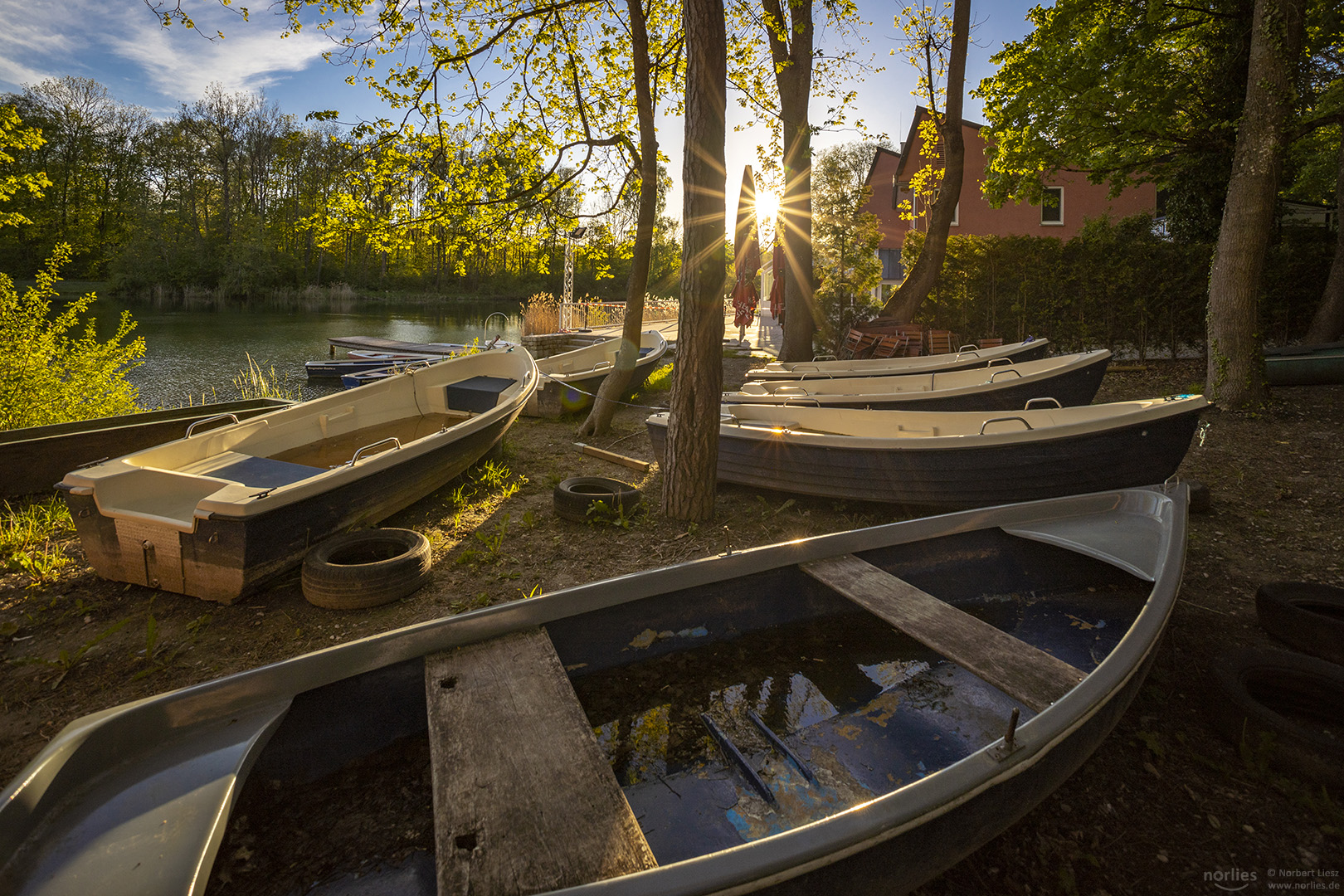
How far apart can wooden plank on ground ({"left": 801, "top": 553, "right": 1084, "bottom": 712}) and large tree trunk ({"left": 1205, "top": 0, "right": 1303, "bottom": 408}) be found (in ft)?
25.5

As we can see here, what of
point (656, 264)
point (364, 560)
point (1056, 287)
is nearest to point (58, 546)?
point (364, 560)

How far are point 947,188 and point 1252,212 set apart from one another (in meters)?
4.99

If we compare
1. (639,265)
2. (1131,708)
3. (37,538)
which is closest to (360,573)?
(37,538)

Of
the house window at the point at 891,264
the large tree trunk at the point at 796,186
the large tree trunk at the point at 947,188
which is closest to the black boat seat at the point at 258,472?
the large tree trunk at the point at 796,186

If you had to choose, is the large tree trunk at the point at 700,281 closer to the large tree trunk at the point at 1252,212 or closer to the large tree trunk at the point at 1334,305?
the large tree trunk at the point at 1252,212

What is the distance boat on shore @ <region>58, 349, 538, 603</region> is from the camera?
3.59 metres

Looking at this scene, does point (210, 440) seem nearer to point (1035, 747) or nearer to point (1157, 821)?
point (1035, 747)

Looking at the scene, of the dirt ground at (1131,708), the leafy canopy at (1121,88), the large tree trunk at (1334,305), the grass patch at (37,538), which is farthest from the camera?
the large tree trunk at (1334,305)

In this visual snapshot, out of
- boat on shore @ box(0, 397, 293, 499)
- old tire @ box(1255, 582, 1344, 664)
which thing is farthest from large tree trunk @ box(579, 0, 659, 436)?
old tire @ box(1255, 582, 1344, 664)

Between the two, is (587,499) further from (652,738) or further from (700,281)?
(652,738)

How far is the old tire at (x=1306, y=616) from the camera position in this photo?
9.62ft

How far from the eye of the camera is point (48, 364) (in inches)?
270

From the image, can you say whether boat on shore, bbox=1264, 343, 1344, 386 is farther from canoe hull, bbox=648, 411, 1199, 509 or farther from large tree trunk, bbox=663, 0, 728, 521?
large tree trunk, bbox=663, 0, 728, 521

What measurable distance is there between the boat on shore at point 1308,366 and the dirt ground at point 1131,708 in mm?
1962
